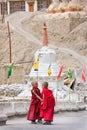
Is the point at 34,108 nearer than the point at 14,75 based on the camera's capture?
Yes

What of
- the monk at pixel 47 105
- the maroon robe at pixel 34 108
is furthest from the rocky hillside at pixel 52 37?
the monk at pixel 47 105

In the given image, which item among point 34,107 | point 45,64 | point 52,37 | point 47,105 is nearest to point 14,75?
point 52,37

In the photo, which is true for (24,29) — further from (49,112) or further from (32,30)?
(49,112)

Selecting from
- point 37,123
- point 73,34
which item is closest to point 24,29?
point 73,34

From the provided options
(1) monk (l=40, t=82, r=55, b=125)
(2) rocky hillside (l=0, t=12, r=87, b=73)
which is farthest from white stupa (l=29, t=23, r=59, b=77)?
(1) monk (l=40, t=82, r=55, b=125)

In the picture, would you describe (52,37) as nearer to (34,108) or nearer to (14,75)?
(14,75)

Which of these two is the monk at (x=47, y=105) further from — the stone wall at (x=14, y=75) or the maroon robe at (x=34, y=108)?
the stone wall at (x=14, y=75)

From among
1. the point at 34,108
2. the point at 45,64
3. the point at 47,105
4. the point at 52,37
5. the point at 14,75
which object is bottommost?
the point at 14,75

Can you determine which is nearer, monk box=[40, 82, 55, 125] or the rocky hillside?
monk box=[40, 82, 55, 125]

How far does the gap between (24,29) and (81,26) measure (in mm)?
6388

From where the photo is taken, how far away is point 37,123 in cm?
2269

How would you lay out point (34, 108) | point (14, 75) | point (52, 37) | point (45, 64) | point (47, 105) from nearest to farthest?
point (47, 105) → point (34, 108) → point (45, 64) → point (14, 75) → point (52, 37)

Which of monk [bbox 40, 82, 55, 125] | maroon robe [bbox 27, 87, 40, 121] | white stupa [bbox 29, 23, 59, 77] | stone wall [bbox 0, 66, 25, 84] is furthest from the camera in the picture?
stone wall [bbox 0, 66, 25, 84]

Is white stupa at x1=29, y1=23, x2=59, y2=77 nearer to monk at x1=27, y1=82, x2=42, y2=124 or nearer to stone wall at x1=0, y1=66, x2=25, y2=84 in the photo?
stone wall at x1=0, y1=66, x2=25, y2=84
